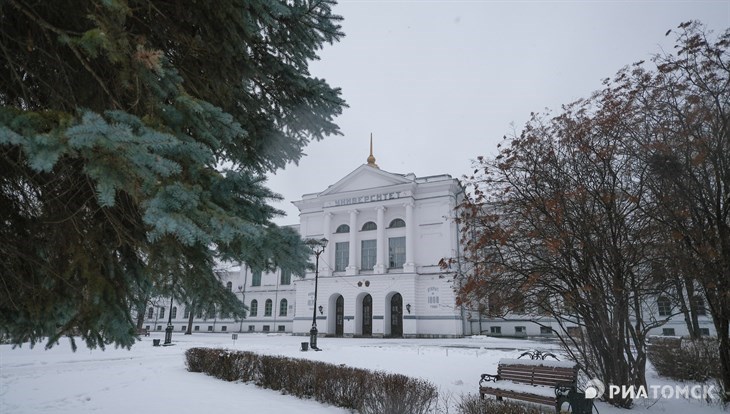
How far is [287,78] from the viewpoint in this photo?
15.6 ft

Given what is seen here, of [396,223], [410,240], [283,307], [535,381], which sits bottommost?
[535,381]

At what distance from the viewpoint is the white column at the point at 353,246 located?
115 ft

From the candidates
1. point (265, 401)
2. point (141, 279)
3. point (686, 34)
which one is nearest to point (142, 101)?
point (141, 279)

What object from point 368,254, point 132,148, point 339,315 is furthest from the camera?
point 339,315

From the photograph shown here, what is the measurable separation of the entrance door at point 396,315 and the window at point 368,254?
136 inches

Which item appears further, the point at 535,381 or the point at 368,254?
the point at 368,254

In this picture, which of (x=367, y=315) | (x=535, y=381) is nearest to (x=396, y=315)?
(x=367, y=315)

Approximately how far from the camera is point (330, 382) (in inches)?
282

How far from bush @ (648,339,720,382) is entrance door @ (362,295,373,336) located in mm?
25073

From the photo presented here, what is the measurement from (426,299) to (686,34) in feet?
88.9

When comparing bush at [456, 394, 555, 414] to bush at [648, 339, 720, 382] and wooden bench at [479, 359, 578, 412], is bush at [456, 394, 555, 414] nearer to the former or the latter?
wooden bench at [479, 359, 578, 412]

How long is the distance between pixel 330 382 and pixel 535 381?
12.3ft

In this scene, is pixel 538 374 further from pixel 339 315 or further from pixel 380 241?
pixel 339 315

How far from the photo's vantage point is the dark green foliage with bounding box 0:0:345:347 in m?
2.20
